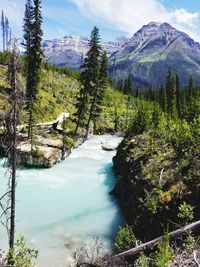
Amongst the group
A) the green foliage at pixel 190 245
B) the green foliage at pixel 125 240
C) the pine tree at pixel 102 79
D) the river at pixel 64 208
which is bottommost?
the river at pixel 64 208

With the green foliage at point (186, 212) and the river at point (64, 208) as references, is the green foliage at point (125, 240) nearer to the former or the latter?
the green foliage at point (186, 212)

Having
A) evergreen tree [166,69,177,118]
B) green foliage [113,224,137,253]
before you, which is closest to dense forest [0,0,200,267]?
green foliage [113,224,137,253]

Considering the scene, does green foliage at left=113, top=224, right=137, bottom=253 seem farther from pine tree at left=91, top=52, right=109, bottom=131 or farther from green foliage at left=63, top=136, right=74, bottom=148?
pine tree at left=91, top=52, right=109, bottom=131

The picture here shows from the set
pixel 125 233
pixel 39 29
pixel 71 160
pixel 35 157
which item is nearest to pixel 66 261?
pixel 125 233

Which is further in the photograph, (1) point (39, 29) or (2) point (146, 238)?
(1) point (39, 29)

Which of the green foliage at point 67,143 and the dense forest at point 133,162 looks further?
the green foliage at point 67,143

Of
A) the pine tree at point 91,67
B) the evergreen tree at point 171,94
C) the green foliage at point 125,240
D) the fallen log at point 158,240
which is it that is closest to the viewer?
the fallen log at point 158,240

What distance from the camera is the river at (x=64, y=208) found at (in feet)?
64.0

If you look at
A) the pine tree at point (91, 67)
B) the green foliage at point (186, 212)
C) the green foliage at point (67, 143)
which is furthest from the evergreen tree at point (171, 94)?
the green foliage at point (186, 212)

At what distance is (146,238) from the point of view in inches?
700

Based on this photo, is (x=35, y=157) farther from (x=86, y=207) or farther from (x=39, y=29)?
(x=39, y=29)

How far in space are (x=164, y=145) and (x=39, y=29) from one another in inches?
949

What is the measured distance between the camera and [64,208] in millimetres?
24891

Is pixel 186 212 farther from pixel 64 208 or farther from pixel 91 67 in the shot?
pixel 91 67
